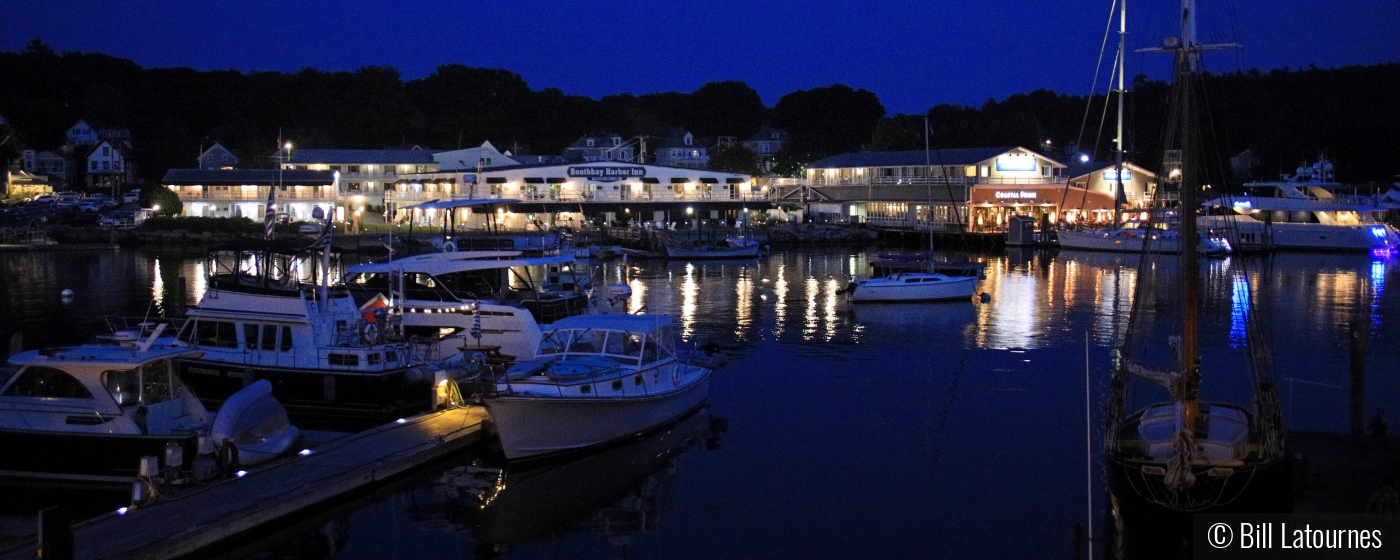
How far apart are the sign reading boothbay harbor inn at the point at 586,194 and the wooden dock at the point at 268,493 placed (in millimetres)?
60330

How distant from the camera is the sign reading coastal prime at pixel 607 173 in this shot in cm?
Result: 8138

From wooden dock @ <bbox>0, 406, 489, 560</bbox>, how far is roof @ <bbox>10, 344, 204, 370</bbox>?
112 inches

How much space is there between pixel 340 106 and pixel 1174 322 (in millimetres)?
95746

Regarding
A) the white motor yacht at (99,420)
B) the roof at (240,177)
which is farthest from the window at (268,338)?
the roof at (240,177)

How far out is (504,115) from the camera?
412ft

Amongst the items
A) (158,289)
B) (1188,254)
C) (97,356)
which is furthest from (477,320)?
(158,289)

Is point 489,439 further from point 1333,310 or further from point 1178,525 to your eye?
point 1333,310

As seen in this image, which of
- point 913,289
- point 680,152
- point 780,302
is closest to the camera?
point 913,289

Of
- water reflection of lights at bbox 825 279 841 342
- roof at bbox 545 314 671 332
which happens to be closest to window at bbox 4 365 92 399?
roof at bbox 545 314 671 332

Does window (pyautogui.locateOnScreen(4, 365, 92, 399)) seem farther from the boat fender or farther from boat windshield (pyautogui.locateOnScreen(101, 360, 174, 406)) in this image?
the boat fender

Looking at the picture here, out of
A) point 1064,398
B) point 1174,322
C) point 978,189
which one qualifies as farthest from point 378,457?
point 978,189

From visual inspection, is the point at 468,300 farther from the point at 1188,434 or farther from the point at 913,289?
the point at 913,289

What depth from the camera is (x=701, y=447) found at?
829 inches

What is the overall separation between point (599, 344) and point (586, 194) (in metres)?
61.3
